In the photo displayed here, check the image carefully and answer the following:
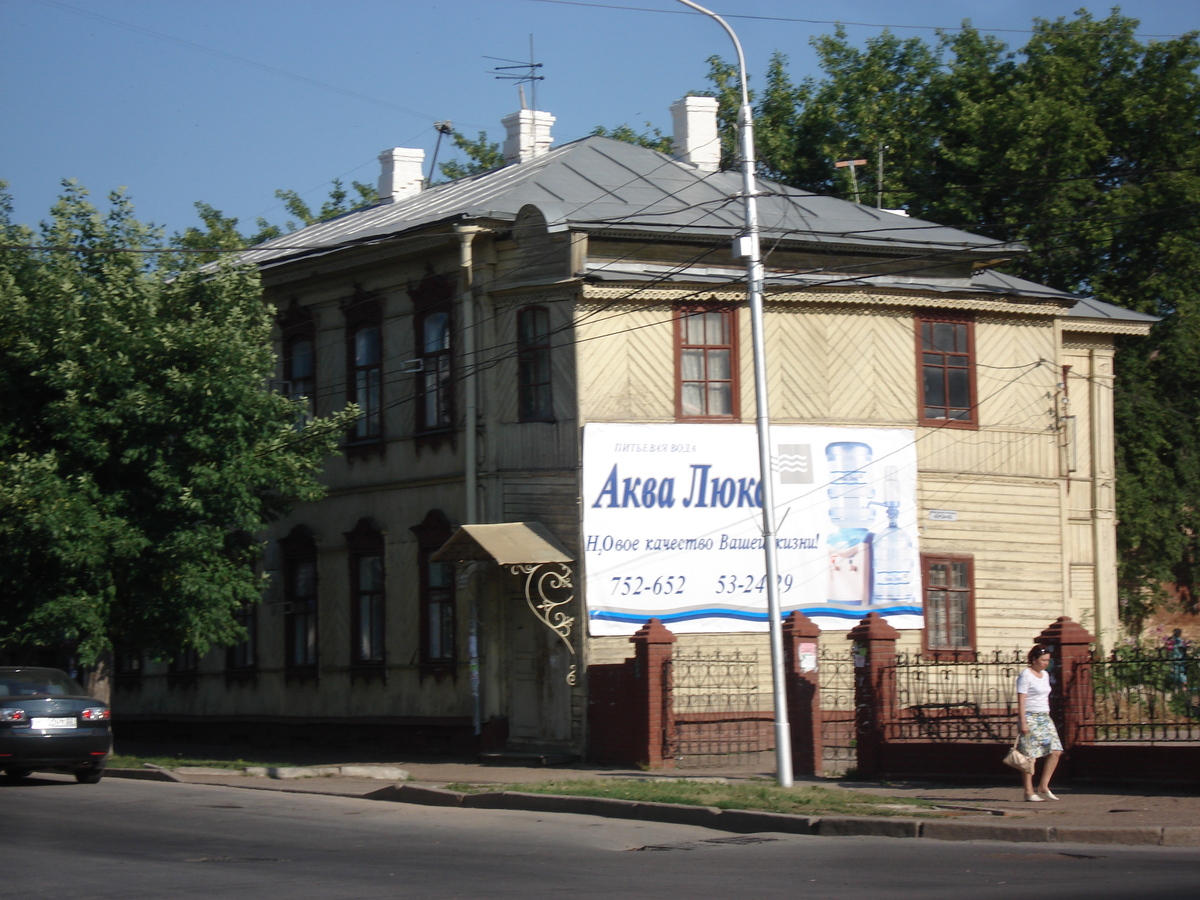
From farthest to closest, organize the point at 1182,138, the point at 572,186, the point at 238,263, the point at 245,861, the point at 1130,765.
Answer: the point at 1182,138 < the point at 572,186 < the point at 238,263 < the point at 1130,765 < the point at 245,861

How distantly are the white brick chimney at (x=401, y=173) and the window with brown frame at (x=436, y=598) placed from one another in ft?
34.4

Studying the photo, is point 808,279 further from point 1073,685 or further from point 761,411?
point 1073,685

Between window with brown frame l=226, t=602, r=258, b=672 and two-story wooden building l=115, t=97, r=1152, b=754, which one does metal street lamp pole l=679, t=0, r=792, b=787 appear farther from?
window with brown frame l=226, t=602, r=258, b=672

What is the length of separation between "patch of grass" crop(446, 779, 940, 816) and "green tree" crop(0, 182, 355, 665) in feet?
20.6

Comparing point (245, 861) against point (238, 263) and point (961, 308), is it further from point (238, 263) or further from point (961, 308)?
point (961, 308)

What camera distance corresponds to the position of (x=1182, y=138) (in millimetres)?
38656

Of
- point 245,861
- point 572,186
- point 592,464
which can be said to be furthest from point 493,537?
point 245,861

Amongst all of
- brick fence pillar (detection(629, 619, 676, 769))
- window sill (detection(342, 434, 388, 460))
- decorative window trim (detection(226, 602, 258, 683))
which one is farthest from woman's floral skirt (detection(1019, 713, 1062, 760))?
decorative window trim (detection(226, 602, 258, 683))

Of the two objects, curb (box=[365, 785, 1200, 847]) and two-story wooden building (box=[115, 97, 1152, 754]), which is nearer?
curb (box=[365, 785, 1200, 847])

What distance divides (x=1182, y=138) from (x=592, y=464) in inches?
935

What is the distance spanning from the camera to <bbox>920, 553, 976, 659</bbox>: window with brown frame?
24.0m

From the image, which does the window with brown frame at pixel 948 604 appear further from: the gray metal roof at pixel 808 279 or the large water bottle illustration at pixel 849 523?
the gray metal roof at pixel 808 279

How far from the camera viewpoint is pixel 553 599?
870 inches

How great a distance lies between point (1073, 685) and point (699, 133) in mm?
14929
